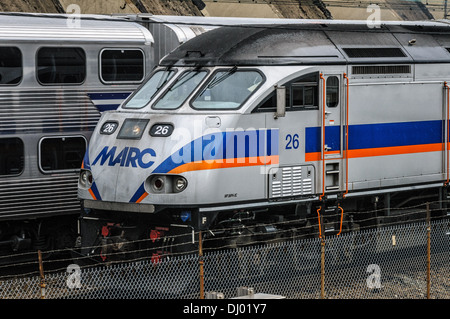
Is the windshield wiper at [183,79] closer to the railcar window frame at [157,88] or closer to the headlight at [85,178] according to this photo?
the railcar window frame at [157,88]

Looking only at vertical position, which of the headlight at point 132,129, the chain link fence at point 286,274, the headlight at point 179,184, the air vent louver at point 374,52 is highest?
the air vent louver at point 374,52

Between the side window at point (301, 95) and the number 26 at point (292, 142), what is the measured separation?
1.41ft

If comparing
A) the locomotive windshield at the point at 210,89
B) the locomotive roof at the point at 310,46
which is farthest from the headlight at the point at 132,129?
the locomotive roof at the point at 310,46

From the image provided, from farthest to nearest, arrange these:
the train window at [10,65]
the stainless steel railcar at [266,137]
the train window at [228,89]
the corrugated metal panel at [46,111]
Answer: the corrugated metal panel at [46,111] → the train window at [10,65] → the train window at [228,89] → the stainless steel railcar at [266,137]

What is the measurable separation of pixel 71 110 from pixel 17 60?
1.35 meters

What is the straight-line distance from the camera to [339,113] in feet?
52.0

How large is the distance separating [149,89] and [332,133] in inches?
122

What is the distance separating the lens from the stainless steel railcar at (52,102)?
16.2 meters

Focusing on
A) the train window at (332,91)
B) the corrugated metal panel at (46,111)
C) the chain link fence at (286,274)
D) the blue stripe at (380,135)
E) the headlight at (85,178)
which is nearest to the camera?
the chain link fence at (286,274)

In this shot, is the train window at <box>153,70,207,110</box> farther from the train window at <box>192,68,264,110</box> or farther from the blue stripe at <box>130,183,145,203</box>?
the blue stripe at <box>130,183,145,203</box>

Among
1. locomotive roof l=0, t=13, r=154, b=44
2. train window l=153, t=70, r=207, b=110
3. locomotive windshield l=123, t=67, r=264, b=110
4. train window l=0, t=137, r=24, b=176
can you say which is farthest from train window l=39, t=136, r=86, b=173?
train window l=153, t=70, r=207, b=110

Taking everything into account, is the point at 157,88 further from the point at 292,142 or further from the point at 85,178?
the point at 292,142

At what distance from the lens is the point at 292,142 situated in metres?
15.2
